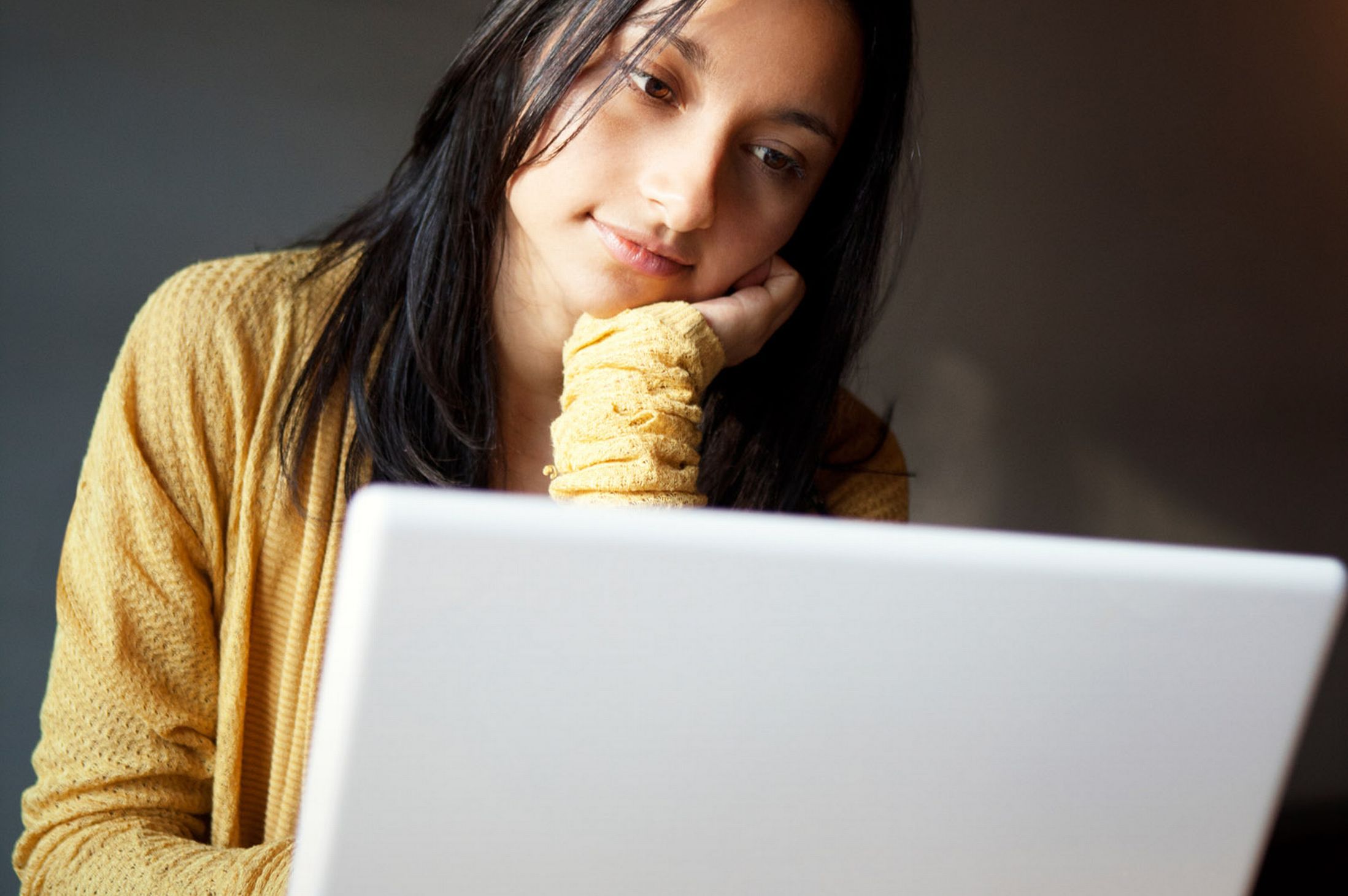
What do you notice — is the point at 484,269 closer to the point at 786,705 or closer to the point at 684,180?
the point at 684,180

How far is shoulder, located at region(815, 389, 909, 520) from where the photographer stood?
1.16 m

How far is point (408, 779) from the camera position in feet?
1.09

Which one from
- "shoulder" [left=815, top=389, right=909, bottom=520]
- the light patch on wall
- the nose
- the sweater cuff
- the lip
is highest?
the nose

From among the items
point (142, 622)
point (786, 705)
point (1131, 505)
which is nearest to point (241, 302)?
point (142, 622)

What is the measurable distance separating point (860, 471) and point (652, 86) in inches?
18.7

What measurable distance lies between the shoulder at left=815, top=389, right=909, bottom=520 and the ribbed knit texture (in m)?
0.26

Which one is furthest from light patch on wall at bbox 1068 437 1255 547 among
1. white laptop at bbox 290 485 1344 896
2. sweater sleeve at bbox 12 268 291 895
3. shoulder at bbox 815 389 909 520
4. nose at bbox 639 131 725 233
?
white laptop at bbox 290 485 1344 896

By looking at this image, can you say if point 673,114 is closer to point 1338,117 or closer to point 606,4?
point 606,4

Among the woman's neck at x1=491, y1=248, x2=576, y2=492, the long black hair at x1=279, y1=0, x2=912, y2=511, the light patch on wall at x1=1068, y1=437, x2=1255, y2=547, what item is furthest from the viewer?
the light patch on wall at x1=1068, y1=437, x2=1255, y2=547

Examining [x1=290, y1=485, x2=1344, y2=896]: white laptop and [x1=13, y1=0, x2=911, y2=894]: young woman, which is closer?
[x1=290, y1=485, x2=1344, y2=896]: white laptop

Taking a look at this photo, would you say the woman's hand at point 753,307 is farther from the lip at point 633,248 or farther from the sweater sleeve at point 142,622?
the sweater sleeve at point 142,622

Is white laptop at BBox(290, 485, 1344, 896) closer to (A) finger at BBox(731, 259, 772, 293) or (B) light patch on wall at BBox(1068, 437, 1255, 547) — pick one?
(A) finger at BBox(731, 259, 772, 293)

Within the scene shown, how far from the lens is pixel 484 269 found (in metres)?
0.99

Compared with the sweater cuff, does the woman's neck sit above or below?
below
